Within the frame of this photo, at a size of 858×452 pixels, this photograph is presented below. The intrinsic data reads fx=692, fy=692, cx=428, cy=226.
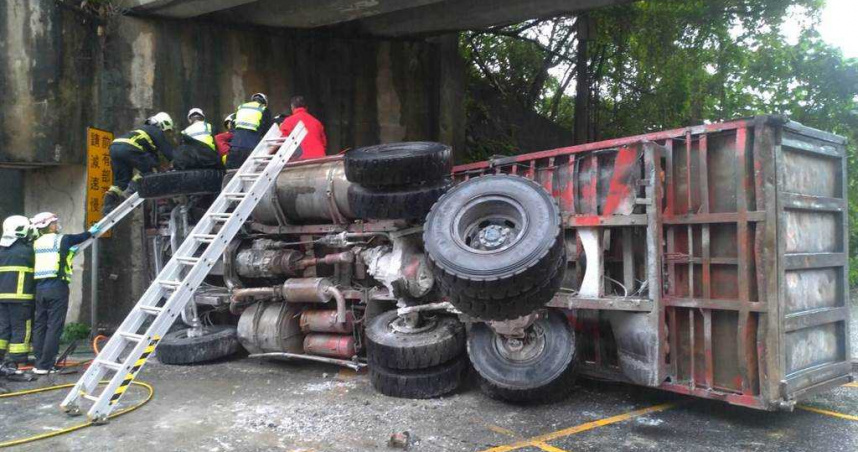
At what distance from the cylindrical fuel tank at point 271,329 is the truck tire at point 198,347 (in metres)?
0.19

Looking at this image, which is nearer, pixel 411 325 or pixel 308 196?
pixel 411 325

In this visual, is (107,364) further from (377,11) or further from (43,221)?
(377,11)

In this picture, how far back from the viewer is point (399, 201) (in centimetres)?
588

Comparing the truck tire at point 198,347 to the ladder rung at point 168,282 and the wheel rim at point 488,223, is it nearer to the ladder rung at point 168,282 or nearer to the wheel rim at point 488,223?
the ladder rung at point 168,282

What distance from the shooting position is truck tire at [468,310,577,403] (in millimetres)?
5266

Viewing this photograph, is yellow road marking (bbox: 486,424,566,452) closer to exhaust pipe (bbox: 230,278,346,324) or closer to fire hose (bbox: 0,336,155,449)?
exhaust pipe (bbox: 230,278,346,324)

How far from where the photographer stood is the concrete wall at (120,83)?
8.65 metres

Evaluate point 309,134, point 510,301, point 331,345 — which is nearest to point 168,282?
point 331,345

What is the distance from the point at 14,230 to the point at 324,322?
3330 millimetres

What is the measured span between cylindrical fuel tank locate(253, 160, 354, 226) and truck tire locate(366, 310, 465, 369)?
1.37m

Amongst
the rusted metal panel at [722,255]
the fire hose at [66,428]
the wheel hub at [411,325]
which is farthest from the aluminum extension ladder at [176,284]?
the rusted metal panel at [722,255]

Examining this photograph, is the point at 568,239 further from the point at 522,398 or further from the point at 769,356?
the point at 769,356

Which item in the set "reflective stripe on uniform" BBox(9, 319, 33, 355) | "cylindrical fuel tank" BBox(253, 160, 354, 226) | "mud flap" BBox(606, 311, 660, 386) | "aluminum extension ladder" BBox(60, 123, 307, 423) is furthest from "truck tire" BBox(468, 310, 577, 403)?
"reflective stripe on uniform" BBox(9, 319, 33, 355)

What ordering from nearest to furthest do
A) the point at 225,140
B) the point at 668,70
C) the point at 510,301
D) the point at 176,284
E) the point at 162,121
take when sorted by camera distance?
1. the point at 510,301
2. the point at 176,284
3. the point at 162,121
4. the point at 225,140
5. the point at 668,70
